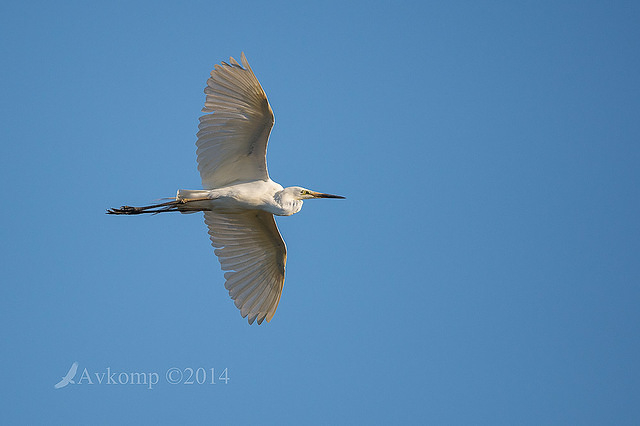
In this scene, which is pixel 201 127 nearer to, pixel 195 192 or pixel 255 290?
pixel 195 192

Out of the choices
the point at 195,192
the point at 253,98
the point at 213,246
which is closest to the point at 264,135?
the point at 253,98

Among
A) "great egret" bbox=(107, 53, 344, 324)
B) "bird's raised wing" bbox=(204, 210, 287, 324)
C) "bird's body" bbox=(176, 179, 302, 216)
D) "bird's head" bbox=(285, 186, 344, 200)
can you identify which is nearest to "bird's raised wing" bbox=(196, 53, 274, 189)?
"great egret" bbox=(107, 53, 344, 324)

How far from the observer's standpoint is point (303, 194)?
35.3 feet

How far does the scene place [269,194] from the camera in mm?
10383

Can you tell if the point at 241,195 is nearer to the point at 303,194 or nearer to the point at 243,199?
the point at 243,199

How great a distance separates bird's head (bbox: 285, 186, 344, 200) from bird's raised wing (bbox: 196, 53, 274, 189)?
40cm

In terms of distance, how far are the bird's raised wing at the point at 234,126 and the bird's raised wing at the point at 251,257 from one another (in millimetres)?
810

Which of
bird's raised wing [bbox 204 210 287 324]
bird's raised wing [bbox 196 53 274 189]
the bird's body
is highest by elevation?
bird's raised wing [bbox 196 53 274 189]

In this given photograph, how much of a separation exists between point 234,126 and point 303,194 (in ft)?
4.69

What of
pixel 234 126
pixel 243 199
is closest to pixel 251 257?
pixel 243 199

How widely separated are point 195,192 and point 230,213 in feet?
2.36

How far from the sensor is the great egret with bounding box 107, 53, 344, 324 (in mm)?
9906

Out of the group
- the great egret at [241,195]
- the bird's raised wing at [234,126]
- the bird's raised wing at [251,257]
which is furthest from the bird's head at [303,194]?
the bird's raised wing at [251,257]

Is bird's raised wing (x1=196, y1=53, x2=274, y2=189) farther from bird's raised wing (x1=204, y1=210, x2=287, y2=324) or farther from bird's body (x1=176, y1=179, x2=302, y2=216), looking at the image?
bird's raised wing (x1=204, y1=210, x2=287, y2=324)
